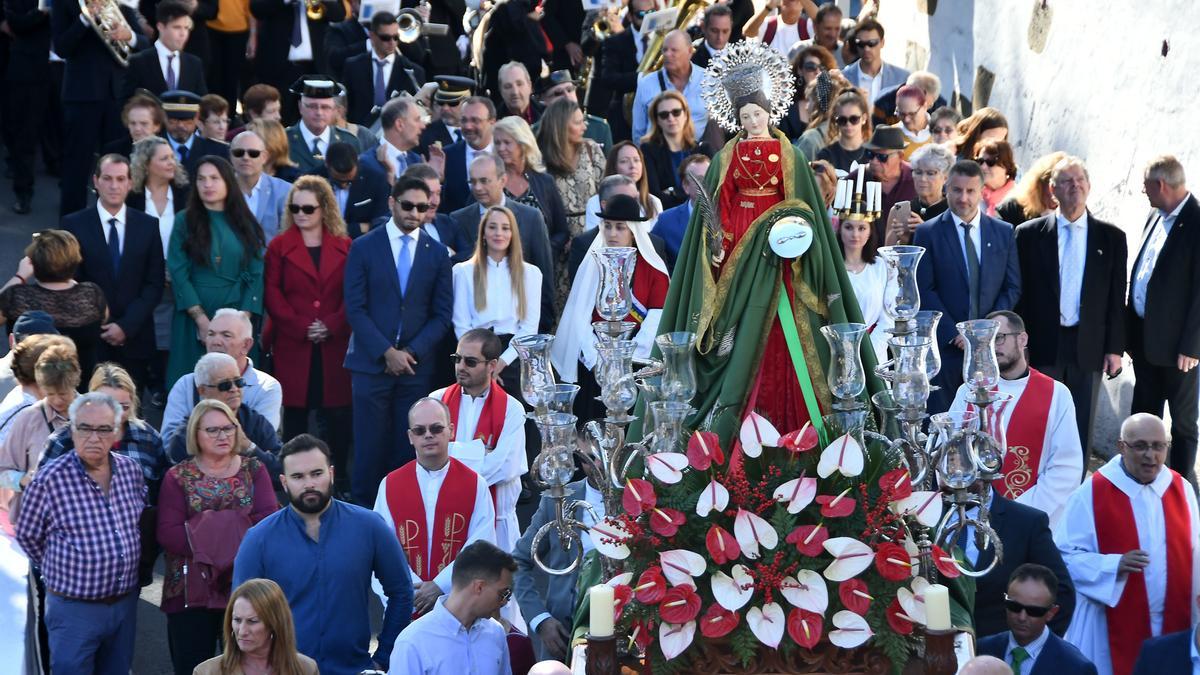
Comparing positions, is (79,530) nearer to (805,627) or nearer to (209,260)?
(209,260)

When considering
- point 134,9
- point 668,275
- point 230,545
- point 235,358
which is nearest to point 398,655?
point 230,545

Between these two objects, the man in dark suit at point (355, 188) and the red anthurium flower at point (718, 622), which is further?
the man in dark suit at point (355, 188)

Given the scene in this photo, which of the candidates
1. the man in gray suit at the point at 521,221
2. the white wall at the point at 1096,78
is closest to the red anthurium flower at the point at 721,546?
the man in gray suit at the point at 521,221

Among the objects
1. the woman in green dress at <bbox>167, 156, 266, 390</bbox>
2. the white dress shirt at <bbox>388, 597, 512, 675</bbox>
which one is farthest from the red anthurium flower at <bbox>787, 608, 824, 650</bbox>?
the woman in green dress at <bbox>167, 156, 266, 390</bbox>

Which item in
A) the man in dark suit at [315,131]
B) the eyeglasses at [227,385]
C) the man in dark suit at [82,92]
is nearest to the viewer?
the eyeglasses at [227,385]

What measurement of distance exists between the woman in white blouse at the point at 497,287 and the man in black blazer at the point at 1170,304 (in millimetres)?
3418

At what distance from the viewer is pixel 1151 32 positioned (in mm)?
12289

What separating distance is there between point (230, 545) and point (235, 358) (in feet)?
5.67

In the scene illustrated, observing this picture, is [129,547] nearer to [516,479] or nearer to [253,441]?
[253,441]

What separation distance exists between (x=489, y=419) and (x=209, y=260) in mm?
2406

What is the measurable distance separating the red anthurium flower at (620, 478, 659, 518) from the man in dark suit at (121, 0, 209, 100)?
28.3 feet

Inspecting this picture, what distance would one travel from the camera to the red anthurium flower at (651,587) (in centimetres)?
647

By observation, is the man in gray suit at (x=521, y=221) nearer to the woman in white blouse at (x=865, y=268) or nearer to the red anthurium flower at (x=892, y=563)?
the woman in white blouse at (x=865, y=268)

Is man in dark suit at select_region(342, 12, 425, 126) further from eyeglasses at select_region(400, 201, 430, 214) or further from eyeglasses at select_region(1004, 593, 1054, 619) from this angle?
eyeglasses at select_region(1004, 593, 1054, 619)
